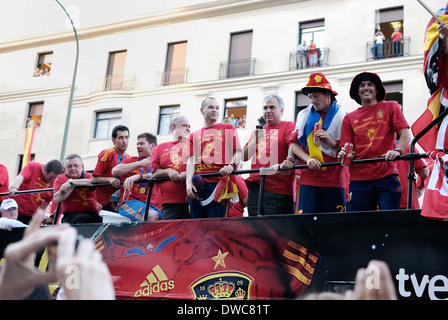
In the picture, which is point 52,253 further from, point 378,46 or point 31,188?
point 378,46

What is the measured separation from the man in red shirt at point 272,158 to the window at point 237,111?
43.8 ft

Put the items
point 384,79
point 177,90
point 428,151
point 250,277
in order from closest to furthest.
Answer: point 428,151 < point 250,277 < point 384,79 < point 177,90

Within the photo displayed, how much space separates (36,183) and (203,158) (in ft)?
11.5

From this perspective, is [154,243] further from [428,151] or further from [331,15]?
[331,15]

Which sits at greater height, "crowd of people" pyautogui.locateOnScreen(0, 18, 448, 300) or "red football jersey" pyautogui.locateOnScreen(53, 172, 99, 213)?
"crowd of people" pyautogui.locateOnScreen(0, 18, 448, 300)

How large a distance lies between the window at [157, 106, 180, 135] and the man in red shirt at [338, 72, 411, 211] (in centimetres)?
1611

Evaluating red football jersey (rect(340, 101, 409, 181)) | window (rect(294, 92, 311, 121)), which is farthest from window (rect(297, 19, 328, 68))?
red football jersey (rect(340, 101, 409, 181))

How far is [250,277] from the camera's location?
500 cm

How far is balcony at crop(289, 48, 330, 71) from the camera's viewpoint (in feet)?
61.6

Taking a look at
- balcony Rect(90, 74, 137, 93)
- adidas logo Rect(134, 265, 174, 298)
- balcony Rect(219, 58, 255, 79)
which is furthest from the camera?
balcony Rect(90, 74, 137, 93)

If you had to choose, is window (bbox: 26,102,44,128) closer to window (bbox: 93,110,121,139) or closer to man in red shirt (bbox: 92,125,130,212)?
window (bbox: 93,110,121,139)

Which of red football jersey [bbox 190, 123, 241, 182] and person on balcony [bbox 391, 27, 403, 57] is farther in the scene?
person on balcony [bbox 391, 27, 403, 57]
